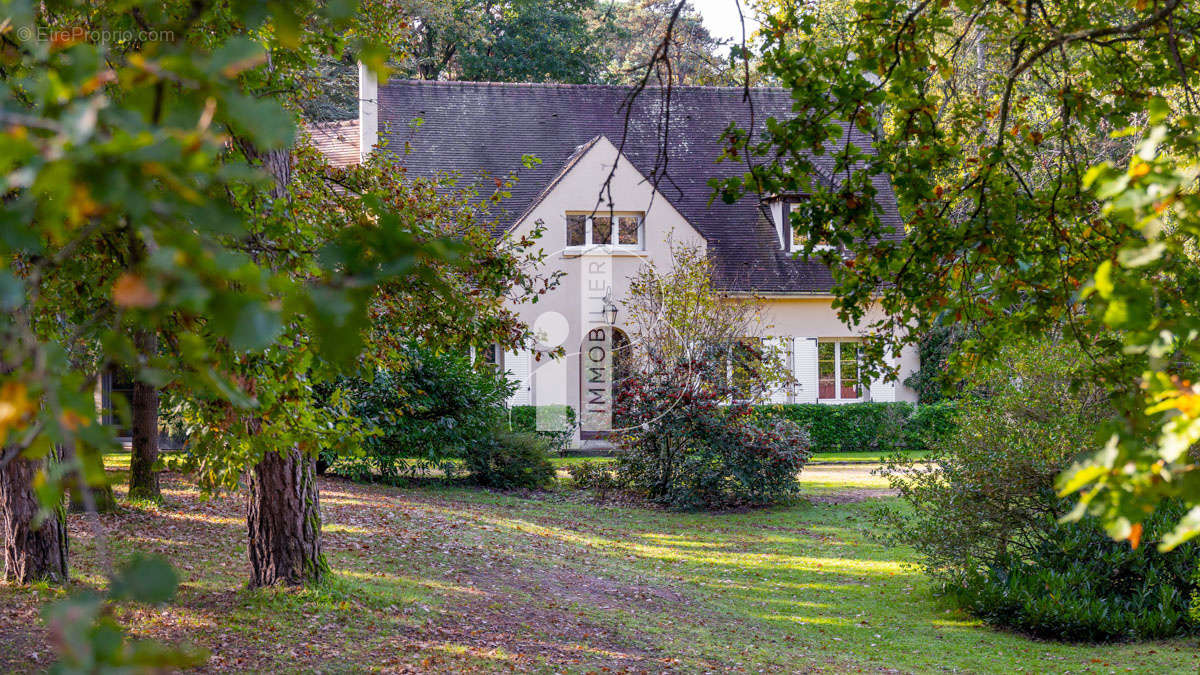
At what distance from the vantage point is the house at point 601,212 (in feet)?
67.8

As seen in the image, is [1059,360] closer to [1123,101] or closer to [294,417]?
[1123,101]

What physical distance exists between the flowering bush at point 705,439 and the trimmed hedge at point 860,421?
6457 millimetres

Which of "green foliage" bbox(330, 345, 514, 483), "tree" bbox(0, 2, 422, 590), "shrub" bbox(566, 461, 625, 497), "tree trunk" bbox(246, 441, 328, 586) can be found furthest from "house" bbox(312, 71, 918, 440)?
"tree" bbox(0, 2, 422, 590)

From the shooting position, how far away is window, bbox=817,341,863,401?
75.3 ft

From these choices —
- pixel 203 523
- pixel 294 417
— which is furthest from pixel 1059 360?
pixel 203 523

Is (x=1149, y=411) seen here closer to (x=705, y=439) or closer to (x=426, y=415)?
(x=705, y=439)

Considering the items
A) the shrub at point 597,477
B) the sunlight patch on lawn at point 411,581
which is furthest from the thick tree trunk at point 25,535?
the shrub at point 597,477

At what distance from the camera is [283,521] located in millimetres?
7574

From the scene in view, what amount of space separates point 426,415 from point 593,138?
10.2m

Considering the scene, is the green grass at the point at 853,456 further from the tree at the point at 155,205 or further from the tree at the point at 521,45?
the tree at the point at 155,205

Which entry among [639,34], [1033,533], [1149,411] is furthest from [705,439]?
[639,34]

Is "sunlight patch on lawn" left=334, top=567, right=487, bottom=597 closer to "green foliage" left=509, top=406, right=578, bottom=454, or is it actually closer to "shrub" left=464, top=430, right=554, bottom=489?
"shrub" left=464, top=430, right=554, bottom=489

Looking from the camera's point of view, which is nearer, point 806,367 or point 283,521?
point 283,521

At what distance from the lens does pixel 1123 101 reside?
5.15m
